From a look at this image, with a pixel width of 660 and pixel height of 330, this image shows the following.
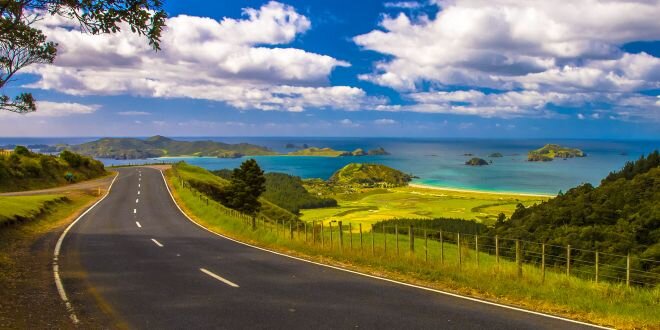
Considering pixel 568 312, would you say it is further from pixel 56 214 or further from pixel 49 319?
pixel 56 214

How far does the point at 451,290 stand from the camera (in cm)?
1320

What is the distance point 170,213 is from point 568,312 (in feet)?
104

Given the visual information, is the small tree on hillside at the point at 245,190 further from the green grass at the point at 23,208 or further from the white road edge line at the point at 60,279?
the white road edge line at the point at 60,279

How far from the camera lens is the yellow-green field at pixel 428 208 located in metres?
138

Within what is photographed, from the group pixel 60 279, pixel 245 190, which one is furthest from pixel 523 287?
pixel 245 190

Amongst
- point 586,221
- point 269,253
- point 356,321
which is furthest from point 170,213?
point 586,221

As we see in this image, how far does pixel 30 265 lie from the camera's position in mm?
16188

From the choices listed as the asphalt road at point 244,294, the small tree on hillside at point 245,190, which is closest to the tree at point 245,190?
the small tree on hillside at point 245,190

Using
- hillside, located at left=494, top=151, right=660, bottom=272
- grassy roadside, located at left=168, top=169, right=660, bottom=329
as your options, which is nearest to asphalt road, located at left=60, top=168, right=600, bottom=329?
grassy roadside, located at left=168, top=169, right=660, bottom=329

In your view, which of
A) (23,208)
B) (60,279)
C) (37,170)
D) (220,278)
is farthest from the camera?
(37,170)

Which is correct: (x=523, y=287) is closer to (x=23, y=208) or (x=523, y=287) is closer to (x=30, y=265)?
(x=30, y=265)

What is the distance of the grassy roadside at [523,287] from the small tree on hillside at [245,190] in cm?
4853

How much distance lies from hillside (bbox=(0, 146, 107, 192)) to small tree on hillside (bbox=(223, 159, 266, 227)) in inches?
814

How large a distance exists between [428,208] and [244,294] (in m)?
151
